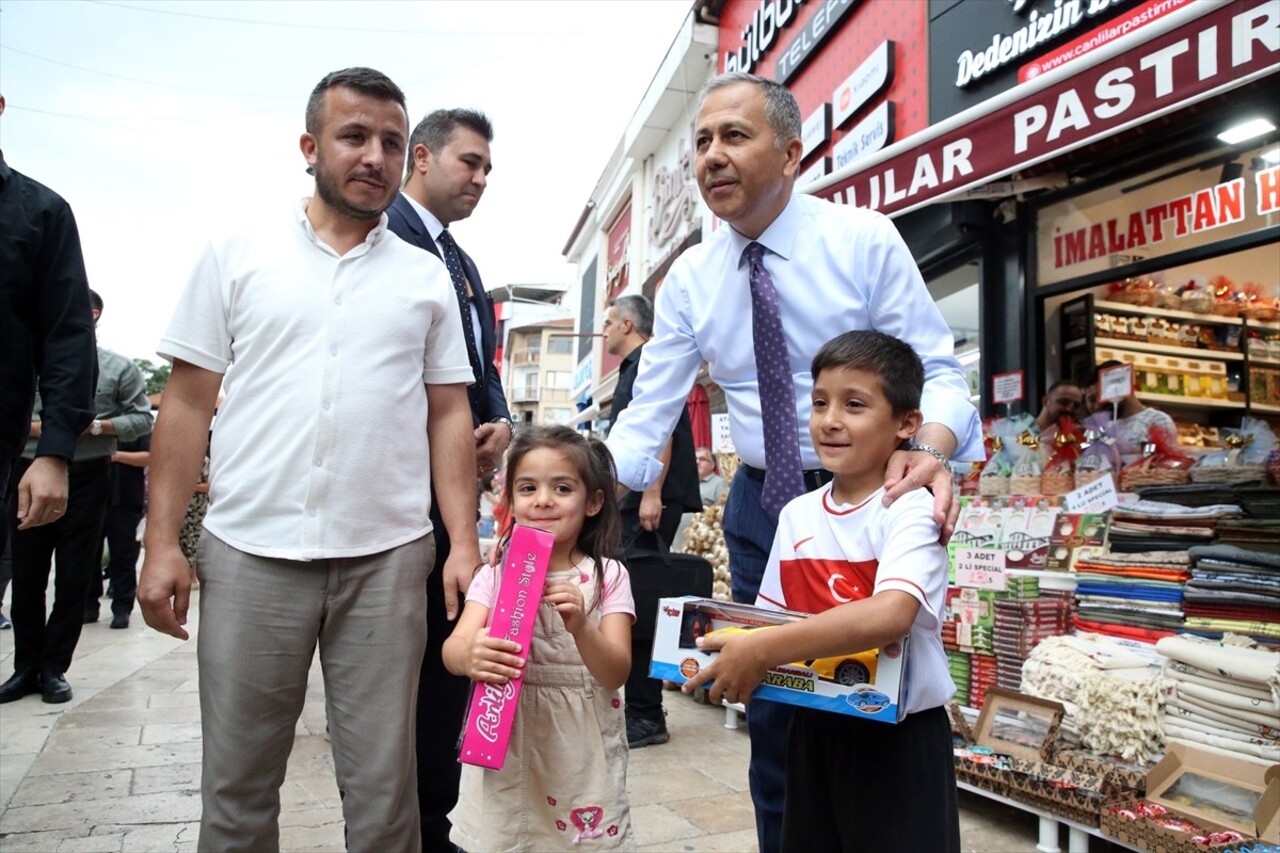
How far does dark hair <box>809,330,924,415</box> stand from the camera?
69.9 inches

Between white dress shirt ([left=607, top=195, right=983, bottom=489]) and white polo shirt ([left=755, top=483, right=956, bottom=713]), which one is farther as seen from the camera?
white dress shirt ([left=607, top=195, right=983, bottom=489])

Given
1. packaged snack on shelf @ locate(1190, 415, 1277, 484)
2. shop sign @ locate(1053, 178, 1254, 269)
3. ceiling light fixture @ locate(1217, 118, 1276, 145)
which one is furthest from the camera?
shop sign @ locate(1053, 178, 1254, 269)

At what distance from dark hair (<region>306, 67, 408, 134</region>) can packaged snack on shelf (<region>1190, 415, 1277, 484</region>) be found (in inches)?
133

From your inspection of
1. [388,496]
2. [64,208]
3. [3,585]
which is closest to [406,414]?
[388,496]

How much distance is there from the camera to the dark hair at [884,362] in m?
1.77

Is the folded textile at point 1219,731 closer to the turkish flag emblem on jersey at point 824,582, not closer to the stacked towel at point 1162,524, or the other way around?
the stacked towel at point 1162,524

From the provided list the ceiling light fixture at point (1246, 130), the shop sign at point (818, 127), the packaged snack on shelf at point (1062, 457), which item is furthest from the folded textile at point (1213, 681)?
the shop sign at point (818, 127)

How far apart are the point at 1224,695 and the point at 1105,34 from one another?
400 centimetres

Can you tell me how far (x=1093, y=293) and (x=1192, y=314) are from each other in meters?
1.11

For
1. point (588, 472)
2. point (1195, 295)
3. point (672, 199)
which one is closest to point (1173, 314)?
point (1195, 295)

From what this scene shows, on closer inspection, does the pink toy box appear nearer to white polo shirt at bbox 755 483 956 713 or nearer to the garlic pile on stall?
white polo shirt at bbox 755 483 956 713

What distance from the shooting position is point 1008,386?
19.9 feet

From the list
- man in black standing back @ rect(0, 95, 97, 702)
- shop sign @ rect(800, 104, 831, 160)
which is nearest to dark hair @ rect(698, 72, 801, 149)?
man in black standing back @ rect(0, 95, 97, 702)

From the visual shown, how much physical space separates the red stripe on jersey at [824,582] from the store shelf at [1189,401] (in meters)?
5.62
